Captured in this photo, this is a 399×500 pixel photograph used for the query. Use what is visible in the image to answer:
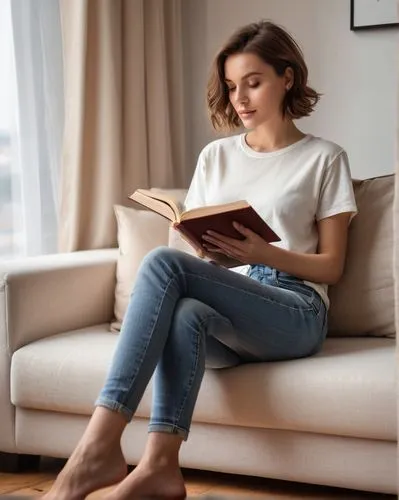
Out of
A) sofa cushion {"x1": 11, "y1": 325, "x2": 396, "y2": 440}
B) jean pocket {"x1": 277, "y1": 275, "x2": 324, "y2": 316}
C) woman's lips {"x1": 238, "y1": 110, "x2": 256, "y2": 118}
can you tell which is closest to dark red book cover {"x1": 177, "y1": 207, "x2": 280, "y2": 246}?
jean pocket {"x1": 277, "y1": 275, "x2": 324, "y2": 316}

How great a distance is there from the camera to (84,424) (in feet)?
8.09

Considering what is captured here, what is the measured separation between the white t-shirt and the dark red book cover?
0.21 meters

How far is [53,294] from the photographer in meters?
2.66

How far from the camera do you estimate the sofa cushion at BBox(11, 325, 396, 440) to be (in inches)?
83.0

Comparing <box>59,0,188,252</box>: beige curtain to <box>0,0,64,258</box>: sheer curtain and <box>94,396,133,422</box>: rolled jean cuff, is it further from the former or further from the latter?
<box>94,396,133,422</box>: rolled jean cuff

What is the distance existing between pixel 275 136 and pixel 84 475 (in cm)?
105

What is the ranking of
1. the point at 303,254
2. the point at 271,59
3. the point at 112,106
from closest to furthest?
the point at 303,254 < the point at 271,59 < the point at 112,106

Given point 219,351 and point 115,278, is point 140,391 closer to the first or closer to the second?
point 219,351

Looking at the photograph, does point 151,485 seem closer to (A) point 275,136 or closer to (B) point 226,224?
(B) point 226,224

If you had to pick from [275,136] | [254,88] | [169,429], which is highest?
[254,88]

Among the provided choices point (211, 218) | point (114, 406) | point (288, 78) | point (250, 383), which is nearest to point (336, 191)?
point (288, 78)

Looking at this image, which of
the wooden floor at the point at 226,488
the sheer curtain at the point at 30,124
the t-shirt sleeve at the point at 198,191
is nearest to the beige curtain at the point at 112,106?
the sheer curtain at the point at 30,124

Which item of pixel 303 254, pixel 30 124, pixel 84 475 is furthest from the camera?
pixel 30 124

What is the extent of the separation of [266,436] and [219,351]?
23 cm
